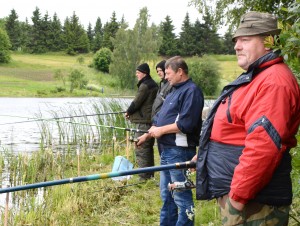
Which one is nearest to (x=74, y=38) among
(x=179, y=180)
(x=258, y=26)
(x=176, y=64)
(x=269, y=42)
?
(x=176, y=64)

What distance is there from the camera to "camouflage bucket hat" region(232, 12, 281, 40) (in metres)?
2.42

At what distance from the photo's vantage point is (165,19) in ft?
261

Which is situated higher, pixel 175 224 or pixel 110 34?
pixel 110 34

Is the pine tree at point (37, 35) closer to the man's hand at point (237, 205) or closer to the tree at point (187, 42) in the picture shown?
the tree at point (187, 42)

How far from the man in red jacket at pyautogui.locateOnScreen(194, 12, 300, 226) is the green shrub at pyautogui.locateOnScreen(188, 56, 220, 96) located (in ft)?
129

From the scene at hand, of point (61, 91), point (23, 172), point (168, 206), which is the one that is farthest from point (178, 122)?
point (61, 91)

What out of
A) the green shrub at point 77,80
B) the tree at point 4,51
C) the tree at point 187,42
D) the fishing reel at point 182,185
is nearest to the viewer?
the fishing reel at point 182,185

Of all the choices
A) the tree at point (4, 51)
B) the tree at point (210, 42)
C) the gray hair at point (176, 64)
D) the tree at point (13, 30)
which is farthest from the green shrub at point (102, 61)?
the gray hair at point (176, 64)

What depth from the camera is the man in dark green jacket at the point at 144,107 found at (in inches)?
261

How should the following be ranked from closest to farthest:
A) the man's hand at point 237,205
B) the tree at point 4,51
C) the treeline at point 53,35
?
the man's hand at point 237,205
the tree at point 4,51
the treeline at point 53,35

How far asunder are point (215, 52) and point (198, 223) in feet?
222

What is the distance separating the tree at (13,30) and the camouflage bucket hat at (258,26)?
314 ft

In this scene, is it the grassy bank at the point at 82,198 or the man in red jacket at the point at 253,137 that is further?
the grassy bank at the point at 82,198

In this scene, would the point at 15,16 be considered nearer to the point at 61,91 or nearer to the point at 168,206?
the point at 61,91
